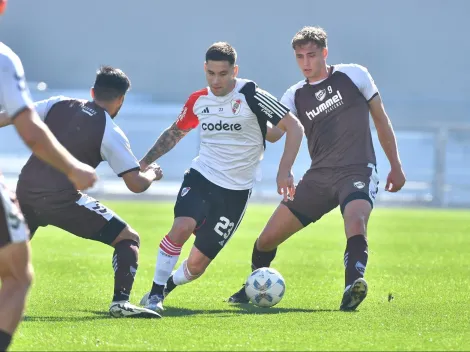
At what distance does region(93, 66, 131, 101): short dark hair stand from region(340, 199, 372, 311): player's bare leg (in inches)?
88.2

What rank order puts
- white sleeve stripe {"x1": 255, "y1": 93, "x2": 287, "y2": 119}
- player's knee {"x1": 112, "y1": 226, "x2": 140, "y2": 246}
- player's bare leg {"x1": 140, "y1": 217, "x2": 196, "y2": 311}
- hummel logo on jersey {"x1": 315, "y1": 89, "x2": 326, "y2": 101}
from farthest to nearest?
1. hummel logo on jersey {"x1": 315, "y1": 89, "x2": 326, "y2": 101}
2. white sleeve stripe {"x1": 255, "y1": 93, "x2": 287, "y2": 119}
3. player's bare leg {"x1": 140, "y1": 217, "x2": 196, "y2": 311}
4. player's knee {"x1": 112, "y1": 226, "x2": 140, "y2": 246}

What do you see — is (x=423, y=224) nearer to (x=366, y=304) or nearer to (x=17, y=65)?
(x=366, y=304)

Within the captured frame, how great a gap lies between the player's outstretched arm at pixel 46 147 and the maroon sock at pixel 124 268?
3043 mm

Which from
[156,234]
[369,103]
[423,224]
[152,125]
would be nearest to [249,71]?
[152,125]

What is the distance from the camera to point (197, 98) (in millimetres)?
9711

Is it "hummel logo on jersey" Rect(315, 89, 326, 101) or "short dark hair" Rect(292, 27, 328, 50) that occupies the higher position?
"short dark hair" Rect(292, 27, 328, 50)

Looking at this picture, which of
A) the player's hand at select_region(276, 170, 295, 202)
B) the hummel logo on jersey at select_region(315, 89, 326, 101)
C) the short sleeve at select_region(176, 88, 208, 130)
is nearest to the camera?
the player's hand at select_region(276, 170, 295, 202)

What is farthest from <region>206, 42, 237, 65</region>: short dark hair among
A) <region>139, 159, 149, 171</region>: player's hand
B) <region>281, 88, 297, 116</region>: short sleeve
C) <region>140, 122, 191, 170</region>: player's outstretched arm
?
<region>139, 159, 149, 171</region>: player's hand

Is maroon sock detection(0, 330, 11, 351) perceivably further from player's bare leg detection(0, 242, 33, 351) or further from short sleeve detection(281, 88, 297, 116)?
short sleeve detection(281, 88, 297, 116)

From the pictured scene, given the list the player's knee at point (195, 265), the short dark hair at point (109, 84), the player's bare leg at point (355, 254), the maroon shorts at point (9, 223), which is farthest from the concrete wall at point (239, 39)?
the maroon shorts at point (9, 223)

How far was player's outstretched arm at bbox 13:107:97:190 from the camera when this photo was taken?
5.29 meters

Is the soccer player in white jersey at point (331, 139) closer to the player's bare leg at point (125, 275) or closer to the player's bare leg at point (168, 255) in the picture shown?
the player's bare leg at point (168, 255)

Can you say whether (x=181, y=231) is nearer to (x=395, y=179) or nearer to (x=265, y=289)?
(x=265, y=289)

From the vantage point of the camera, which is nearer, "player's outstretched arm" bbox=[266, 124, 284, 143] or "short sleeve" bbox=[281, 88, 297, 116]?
"player's outstretched arm" bbox=[266, 124, 284, 143]
